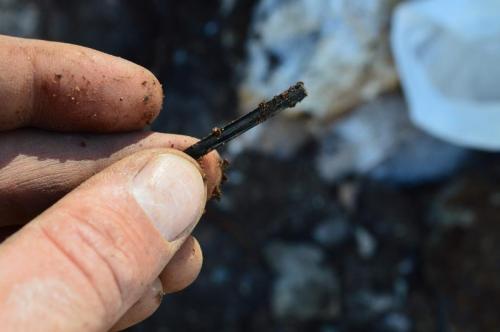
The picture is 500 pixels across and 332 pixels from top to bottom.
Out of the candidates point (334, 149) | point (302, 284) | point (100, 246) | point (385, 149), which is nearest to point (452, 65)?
point (385, 149)

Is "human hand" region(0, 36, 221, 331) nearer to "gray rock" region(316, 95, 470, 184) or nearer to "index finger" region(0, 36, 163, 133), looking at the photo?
"index finger" region(0, 36, 163, 133)

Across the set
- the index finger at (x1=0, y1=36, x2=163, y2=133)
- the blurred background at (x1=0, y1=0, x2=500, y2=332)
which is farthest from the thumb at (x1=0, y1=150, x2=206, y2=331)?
the blurred background at (x1=0, y1=0, x2=500, y2=332)

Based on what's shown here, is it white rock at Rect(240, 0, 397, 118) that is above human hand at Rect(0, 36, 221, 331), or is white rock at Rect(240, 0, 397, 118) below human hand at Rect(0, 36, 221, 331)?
below

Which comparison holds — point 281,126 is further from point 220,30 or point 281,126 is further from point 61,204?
point 61,204

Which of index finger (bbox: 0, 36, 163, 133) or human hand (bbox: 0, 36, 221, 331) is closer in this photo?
human hand (bbox: 0, 36, 221, 331)

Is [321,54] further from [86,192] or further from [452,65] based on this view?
[86,192]

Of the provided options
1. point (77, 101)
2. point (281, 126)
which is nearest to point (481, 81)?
point (281, 126)

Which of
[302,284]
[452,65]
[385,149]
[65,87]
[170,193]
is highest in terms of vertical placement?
[65,87]
